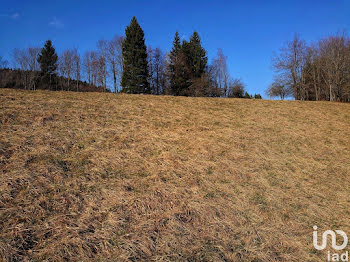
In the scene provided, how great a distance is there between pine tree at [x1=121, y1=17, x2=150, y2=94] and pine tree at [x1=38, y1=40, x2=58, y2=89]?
43.0 feet

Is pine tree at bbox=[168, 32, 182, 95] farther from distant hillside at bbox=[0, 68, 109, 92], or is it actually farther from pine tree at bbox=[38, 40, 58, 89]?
pine tree at bbox=[38, 40, 58, 89]

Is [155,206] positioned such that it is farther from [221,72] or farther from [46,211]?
[221,72]

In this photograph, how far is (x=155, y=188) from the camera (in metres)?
4.12

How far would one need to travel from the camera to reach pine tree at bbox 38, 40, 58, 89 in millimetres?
35188

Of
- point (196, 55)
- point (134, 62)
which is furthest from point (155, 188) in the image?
point (196, 55)

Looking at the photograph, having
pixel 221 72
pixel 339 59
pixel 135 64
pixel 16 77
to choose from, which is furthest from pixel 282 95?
pixel 16 77

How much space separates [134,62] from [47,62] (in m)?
16.0

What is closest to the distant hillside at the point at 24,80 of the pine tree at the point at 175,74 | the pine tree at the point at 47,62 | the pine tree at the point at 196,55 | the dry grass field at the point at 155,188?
the pine tree at the point at 47,62

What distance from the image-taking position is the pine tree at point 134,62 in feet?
106

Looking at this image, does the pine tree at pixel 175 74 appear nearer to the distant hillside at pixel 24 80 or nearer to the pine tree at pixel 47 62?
the distant hillside at pixel 24 80

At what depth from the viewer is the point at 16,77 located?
34.8m

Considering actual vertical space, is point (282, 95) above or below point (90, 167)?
above

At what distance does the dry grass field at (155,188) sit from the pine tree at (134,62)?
24814mm

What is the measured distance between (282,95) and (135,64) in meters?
24.4
